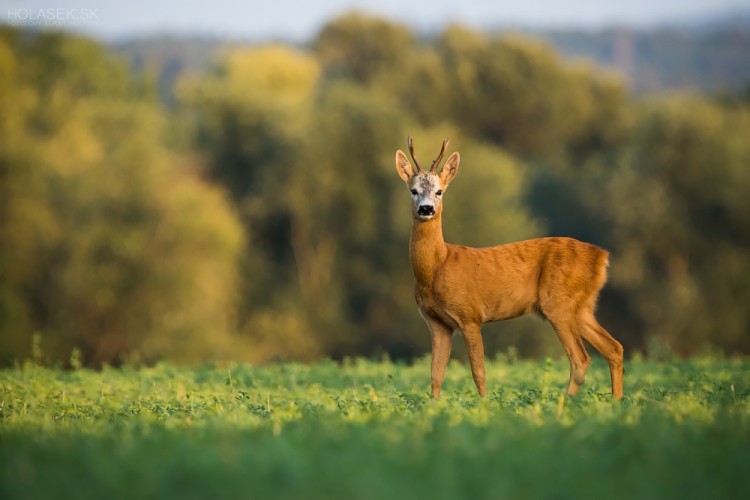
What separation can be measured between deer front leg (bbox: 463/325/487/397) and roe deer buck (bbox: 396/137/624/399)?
0.03 m

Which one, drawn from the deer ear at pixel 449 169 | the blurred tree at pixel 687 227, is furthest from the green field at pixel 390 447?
the blurred tree at pixel 687 227

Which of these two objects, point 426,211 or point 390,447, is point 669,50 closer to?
point 426,211

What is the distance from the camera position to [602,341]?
1201 centimetres

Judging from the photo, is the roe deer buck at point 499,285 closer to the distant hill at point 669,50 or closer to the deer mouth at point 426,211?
the deer mouth at point 426,211

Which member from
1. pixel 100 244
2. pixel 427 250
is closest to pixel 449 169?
pixel 427 250

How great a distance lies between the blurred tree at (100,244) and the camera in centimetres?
3691

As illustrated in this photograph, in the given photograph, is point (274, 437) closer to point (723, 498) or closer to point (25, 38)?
point (723, 498)

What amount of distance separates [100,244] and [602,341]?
27.6 meters

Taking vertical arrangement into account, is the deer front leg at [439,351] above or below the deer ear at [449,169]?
below

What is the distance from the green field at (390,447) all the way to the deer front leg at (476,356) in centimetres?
27

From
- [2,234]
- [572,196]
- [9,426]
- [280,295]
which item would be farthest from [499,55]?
[9,426]

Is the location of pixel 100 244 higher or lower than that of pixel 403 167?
lower

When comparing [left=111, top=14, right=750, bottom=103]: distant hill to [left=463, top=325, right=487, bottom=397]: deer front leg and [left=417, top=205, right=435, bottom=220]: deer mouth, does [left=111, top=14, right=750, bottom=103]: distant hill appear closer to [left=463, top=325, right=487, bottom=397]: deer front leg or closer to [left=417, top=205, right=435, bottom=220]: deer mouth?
[left=417, top=205, right=435, bottom=220]: deer mouth

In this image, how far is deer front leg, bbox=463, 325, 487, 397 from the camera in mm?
11539
